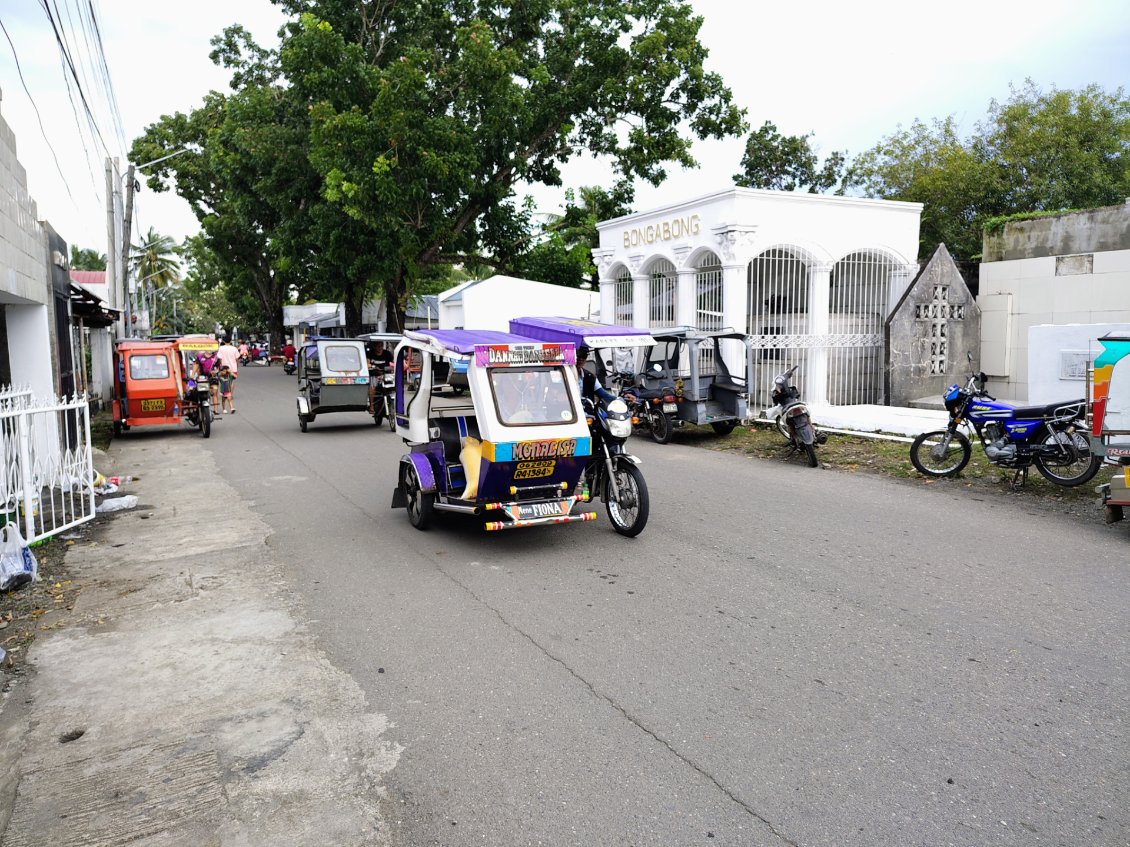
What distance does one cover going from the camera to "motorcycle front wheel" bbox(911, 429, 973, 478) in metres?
10.7

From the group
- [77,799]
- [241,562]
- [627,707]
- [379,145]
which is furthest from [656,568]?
[379,145]

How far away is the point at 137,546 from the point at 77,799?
4.95 m

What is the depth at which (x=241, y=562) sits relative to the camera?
748 centimetres

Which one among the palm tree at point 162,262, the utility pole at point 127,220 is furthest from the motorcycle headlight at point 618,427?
the palm tree at point 162,262

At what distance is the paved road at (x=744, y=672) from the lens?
345 centimetres

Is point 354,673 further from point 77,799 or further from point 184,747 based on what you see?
point 77,799

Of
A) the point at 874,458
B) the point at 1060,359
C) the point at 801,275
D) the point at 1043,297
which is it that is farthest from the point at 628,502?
the point at 1043,297

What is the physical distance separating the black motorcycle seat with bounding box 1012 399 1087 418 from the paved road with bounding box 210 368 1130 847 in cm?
130

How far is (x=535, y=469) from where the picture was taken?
759 cm

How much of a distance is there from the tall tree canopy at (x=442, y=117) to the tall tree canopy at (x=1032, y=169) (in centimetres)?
796

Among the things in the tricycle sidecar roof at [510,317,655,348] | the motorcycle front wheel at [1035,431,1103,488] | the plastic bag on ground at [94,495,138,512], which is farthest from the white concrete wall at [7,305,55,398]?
the motorcycle front wheel at [1035,431,1103,488]

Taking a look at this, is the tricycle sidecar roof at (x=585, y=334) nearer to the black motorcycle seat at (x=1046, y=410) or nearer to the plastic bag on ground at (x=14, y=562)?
the black motorcycle seat at (x=1046, y=410)

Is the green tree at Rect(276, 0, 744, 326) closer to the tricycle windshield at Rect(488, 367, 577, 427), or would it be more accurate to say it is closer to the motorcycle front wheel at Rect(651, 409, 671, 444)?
the motorcycle front wheel at Rect(651, 409, 671, 444)

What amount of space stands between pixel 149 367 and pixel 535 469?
12544mm
